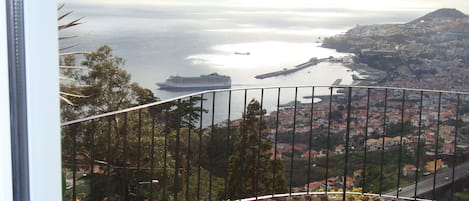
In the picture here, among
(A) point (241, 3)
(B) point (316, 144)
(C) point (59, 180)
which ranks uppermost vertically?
(A) point (241, 3)

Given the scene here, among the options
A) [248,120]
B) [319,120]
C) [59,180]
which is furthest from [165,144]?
[59,180]

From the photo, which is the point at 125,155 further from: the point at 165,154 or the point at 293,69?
the point at 293,69

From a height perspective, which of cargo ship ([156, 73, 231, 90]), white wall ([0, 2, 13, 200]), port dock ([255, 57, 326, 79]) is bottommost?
cargo ship ([156, 73, 231, 90])

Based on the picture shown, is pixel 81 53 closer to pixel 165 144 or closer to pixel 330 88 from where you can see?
pixel 165 144

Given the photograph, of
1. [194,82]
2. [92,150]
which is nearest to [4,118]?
[92,150]

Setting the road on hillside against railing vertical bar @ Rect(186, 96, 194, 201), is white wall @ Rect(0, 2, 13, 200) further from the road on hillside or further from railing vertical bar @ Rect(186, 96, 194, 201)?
the road on hillside

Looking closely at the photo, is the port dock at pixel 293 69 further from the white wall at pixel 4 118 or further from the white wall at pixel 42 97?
the white wall at pixel 4 118

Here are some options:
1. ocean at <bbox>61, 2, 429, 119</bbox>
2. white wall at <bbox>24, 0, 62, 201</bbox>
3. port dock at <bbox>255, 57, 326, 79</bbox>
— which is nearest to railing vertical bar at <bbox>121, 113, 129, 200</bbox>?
ocean at <bbox>61, 2, 429, 119</bbox>
